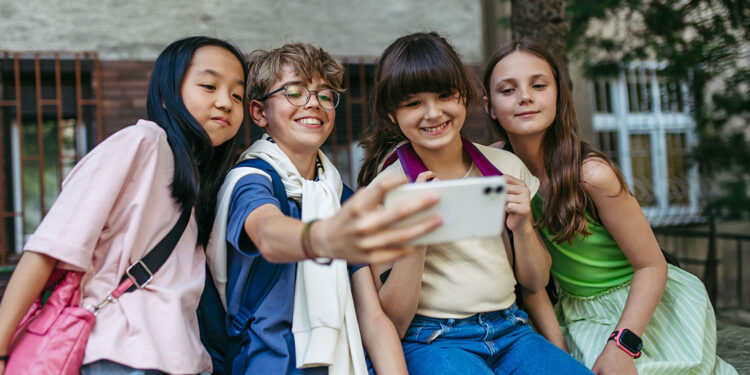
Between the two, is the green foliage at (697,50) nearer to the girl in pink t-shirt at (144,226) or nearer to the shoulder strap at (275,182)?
the shoulder strap at (275,182)

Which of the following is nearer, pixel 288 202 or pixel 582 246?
pixel 288 202

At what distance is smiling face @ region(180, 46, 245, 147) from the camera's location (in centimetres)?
186

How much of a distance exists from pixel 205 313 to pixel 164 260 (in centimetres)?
32

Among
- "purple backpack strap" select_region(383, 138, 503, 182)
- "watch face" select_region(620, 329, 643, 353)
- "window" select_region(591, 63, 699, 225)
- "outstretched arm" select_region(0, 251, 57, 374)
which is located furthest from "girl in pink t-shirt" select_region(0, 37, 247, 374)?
"window" select_region(591, 63, 699, 225)

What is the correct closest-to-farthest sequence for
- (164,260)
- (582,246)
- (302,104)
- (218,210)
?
1. (164,260)
2. (218,210)
3. (302,104)
4. (582,246)

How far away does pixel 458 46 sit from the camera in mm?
6020

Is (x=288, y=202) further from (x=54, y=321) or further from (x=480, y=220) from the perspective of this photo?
(x=480, y=220)

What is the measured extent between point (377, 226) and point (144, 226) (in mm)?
939

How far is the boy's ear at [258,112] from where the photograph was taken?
7.02 feet

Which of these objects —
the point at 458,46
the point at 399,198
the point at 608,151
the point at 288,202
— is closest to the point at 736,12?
the point at 458,46

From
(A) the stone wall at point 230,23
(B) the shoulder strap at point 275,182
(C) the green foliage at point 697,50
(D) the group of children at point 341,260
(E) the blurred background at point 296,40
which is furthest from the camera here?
(A) the stone wall at point 230,23

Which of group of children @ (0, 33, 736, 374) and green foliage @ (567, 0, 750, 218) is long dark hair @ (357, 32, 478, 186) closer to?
group of children @ (0, 33, 736, 374)

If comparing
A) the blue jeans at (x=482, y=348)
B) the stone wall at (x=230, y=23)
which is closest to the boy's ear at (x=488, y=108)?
the blue jeans at (x=482, y=348)

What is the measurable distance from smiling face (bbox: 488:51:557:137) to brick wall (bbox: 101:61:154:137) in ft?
13.0
